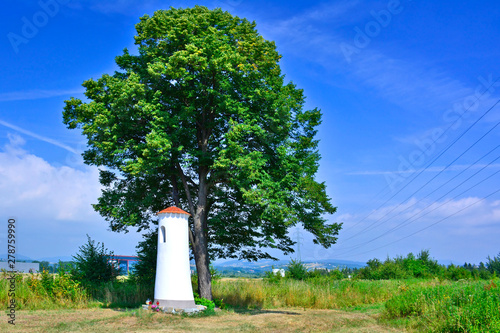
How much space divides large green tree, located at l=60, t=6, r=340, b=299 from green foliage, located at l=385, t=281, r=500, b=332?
5.57 metres

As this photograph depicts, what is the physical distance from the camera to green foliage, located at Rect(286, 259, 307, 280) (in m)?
26.6

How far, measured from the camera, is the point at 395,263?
40594 millimetres

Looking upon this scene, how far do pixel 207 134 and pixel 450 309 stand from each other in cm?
1345

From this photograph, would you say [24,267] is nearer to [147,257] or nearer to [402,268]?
[147,257]

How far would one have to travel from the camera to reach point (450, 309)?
439 inches

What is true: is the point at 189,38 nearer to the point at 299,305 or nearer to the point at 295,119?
the point at 295,119

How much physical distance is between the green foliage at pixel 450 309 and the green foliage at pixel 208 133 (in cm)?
556

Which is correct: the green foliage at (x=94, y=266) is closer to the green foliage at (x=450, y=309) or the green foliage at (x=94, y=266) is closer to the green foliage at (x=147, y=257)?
the green foliage at (x=147, y=257)

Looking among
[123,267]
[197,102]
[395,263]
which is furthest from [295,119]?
[395,263]

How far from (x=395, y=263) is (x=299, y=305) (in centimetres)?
2331

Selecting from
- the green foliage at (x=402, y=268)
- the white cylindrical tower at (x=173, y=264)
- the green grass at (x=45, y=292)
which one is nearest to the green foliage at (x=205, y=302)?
the white cylindrical tower at (x=173, y=264)

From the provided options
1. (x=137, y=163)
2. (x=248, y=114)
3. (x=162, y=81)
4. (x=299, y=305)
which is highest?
(x=162, y=81)

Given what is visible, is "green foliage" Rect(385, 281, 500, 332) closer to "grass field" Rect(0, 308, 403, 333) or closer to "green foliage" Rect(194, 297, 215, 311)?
"grass field" Rect(0, 308, 403, 333)

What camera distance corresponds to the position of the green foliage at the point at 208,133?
58.1 ft
